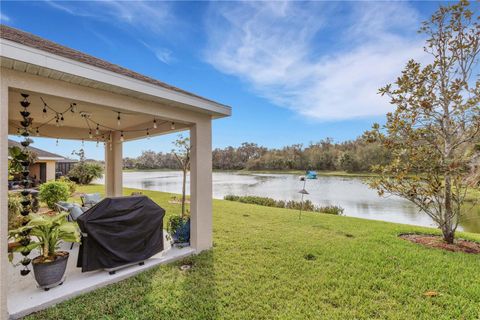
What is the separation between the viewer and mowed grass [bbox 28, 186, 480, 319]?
108 inches

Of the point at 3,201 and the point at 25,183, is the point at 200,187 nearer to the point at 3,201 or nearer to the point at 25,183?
the point at 25,183

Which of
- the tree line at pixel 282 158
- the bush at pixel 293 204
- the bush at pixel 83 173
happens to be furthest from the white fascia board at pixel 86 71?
the tree line at pixel 282 158

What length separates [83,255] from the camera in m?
3.35

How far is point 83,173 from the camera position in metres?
19.8

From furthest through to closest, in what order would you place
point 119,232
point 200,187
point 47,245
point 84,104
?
point 200,187 → point 84,104 → point 119,232 → point 47,245

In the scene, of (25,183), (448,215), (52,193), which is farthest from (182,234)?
(52,193)

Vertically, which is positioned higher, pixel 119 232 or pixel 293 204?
pixel 119 232

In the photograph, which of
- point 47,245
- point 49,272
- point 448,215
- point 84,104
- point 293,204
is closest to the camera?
point 49,272

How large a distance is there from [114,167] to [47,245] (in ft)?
→ 17.7

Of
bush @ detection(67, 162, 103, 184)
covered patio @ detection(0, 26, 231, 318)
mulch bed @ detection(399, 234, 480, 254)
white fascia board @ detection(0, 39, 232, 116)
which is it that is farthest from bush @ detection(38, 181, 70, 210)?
bush @ detection(67, 162, 103, 184)

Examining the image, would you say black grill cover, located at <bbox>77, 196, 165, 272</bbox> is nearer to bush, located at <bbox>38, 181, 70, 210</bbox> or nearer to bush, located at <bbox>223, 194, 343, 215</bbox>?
bush, located at <bbox>38, 181, 70, 210</bbox>

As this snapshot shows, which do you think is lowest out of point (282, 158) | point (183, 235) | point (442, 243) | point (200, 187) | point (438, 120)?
point (442, 243)

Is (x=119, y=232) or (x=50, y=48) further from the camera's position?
(x=119, y=232)

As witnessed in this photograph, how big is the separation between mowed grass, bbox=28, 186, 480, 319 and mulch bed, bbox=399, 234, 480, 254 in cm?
45
